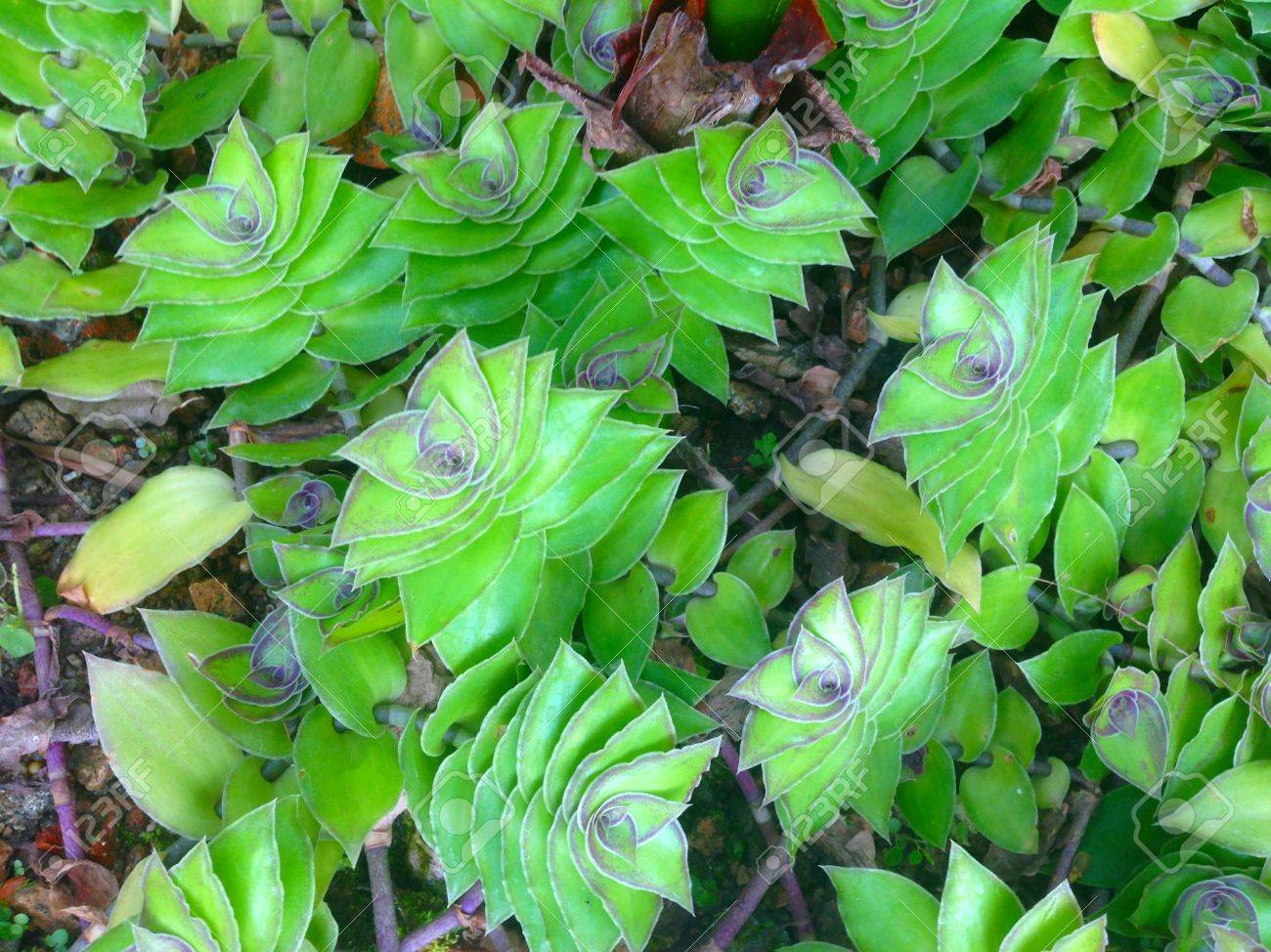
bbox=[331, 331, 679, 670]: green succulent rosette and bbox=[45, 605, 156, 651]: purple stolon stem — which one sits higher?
bbox=[331, 331, 679, 670]: green succulent rosette

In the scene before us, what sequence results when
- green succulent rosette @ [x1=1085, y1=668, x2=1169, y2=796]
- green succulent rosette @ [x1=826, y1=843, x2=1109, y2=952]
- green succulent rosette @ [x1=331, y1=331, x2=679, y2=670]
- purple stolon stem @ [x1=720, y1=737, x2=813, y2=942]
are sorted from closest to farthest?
green succulent rosette @ [x1=331, y1=331, x2=679, y2=670], green succulent rosette @ [x1=826, y1=843, x2=1109, y2=952], green succulent rosette @ [x1=1085, y1=668, x2=1169, y2=796], purple stolon stem @ [x1=720, y1=737, x2=813, y2=942]

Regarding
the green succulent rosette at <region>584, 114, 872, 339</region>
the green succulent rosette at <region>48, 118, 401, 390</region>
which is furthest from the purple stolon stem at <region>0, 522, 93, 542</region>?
the green succulent rosette at <region>584, 114, 872, 339</region>

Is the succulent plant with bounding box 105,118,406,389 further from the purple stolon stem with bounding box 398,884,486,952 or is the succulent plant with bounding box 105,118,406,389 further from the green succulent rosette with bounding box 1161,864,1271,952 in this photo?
the green succulent rosette with bounding box 1161,864,1271,952

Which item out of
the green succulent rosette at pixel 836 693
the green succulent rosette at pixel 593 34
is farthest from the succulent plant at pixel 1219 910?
the green succulent rosette at pixel 593 34

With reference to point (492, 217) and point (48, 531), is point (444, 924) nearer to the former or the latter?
point (48, 531)

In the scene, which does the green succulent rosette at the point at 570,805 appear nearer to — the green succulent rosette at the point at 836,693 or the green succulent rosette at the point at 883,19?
the green succulent rosette at the point at 836,693

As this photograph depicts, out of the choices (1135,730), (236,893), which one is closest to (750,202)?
(1135,730)

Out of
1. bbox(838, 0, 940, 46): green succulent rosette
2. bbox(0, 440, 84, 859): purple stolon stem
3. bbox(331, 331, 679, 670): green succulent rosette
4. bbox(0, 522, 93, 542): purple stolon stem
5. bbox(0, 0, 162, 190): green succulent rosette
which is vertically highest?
bbox(838, 0, 940, 46): green succulent rosette
